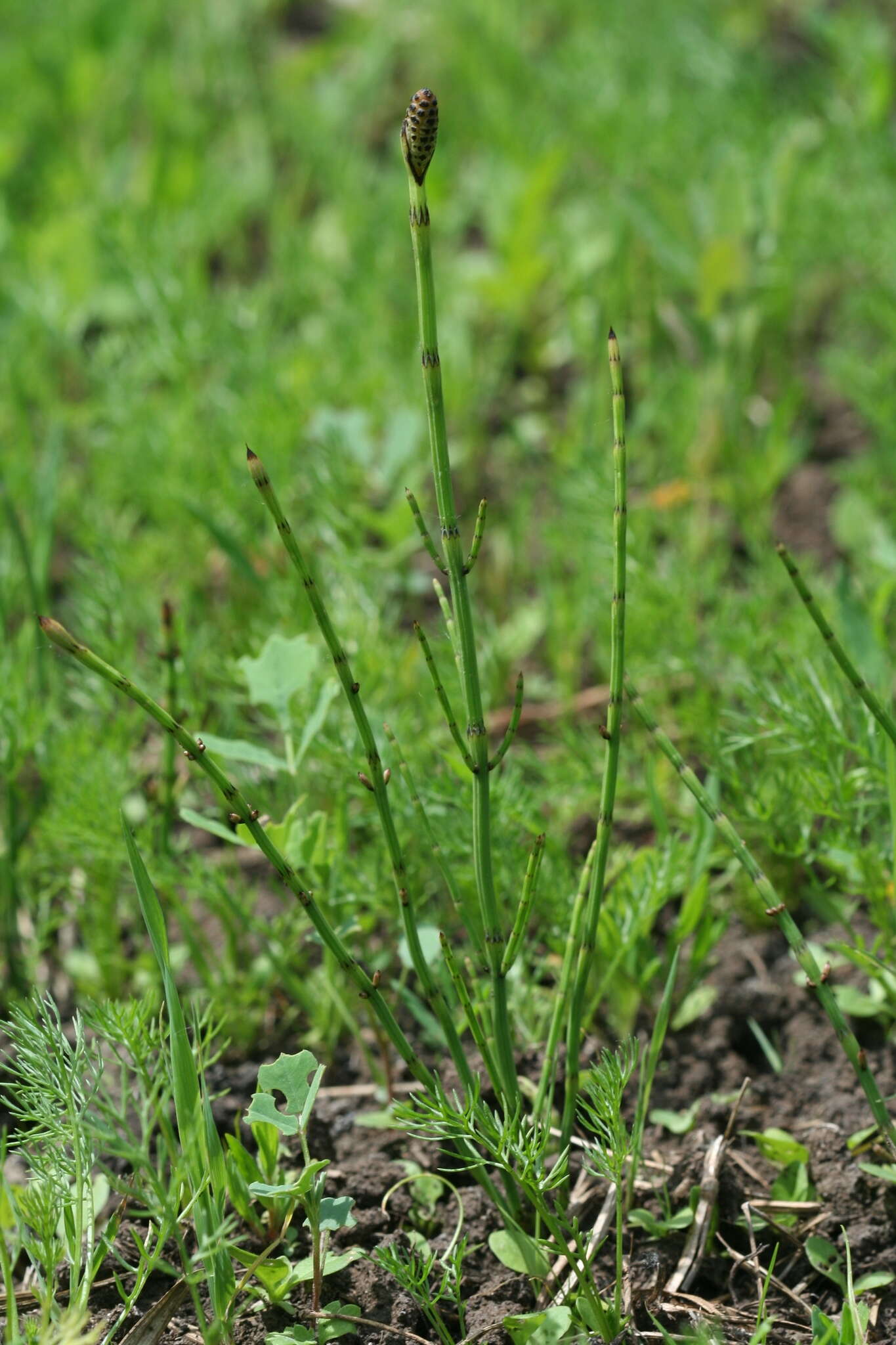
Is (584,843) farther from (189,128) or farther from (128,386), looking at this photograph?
(189,128)

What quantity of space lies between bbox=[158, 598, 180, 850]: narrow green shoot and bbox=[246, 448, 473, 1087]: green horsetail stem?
48 cm

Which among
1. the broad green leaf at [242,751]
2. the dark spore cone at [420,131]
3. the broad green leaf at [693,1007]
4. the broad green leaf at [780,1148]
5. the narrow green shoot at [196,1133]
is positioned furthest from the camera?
the broad green leaf at [693,1007]

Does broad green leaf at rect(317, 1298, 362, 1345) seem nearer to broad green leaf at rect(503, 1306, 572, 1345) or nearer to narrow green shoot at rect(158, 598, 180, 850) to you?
broad green leaf at rect(503, 1306, 572, 1345)

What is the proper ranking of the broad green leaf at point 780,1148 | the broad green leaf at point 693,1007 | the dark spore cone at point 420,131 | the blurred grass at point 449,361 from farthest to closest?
the blurred grass at point 449,361, the broad green leaf at point 693,1007, the broad green leaf at point 780,1148, the dark spore cone at point 420,131

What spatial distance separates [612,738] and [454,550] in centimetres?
27

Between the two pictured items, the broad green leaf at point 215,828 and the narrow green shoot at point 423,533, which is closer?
the narrow green shoot at point 423,533

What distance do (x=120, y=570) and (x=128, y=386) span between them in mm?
663

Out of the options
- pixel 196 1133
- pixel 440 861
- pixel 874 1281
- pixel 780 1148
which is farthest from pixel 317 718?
pixel 874 1281

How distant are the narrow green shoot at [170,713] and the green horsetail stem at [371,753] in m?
0.48

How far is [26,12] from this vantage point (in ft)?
13.8

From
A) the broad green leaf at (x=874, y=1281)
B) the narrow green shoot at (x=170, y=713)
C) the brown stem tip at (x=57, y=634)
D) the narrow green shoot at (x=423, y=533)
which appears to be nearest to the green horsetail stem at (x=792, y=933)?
the broad green leaf at (x=874, y=1281)

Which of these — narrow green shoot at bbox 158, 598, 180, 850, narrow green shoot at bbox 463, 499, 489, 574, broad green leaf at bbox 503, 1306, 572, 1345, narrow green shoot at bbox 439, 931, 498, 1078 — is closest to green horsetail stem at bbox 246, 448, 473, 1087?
narrow green shoot at bbox 439, 931, 498, 1078

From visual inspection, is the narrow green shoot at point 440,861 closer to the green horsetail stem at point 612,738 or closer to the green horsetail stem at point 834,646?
the green horsetail stem at point 612,738

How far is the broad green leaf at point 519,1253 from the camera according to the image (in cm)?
133
